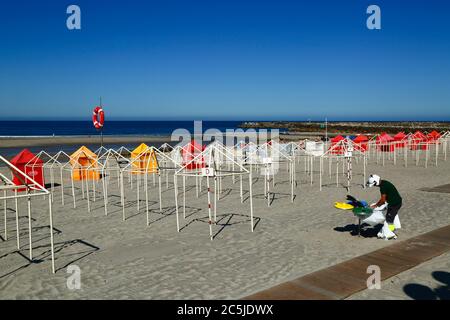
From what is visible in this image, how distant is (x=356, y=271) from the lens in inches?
284

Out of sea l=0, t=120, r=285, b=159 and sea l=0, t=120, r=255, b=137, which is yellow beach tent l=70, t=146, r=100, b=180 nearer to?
sea l=0, t=120, r=285, b=159

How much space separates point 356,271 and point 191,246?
377 cm

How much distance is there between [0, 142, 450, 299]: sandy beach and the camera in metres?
7.02

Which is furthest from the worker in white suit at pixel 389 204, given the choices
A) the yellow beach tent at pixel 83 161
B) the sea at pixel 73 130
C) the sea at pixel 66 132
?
the sea at pixel 73 130

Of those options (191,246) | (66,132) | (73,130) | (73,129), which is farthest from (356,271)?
(73,129)

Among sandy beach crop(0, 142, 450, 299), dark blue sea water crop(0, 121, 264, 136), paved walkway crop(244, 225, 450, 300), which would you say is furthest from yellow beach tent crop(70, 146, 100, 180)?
dark blue sea water crop(0, 121, 264, 136)

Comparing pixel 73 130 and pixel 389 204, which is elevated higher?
pixel 73 130

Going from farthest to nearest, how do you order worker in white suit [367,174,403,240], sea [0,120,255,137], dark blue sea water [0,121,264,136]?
dark blue sea water [0,121,264,136], sea [0,120,255,137], worker in white suit [367,174,403,240]

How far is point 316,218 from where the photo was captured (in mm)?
11867

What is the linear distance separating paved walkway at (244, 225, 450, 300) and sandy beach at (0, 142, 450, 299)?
0.32 meters

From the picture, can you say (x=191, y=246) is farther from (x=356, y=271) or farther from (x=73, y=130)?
(x=73, y=130)

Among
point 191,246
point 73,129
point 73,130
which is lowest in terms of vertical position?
point 191,246

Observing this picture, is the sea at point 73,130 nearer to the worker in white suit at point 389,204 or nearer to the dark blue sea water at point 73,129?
the dark blue sea water at point 73,129
